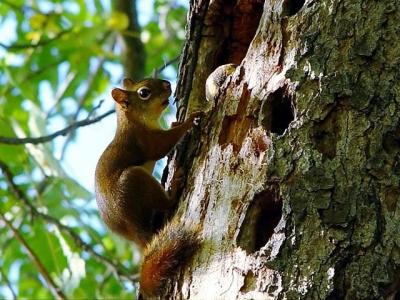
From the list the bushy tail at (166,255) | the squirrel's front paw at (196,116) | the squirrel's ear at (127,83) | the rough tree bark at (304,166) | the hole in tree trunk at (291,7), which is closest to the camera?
the rough tree bark at (304,166)

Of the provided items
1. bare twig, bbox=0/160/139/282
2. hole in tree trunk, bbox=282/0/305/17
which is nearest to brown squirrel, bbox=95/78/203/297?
Answer: hole in tree trunk, bbox=282/0/305/17

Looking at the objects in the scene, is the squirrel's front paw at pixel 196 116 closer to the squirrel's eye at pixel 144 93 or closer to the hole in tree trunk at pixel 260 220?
the hole in tree trunk at pixel 260 220

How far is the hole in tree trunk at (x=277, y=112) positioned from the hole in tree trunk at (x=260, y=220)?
0.27m

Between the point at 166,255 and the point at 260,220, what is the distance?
369mm

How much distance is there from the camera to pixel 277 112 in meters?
2.73

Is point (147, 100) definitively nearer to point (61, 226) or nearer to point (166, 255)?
point (61, 226)

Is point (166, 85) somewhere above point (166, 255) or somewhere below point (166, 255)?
above

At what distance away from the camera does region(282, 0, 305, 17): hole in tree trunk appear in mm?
2906

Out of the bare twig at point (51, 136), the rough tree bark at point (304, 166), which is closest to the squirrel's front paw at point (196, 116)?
the rough tree bark at point (304, 166)

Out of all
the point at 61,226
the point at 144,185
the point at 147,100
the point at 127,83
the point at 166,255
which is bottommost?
the point at 166,255

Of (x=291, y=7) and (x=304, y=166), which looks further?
(x=291, y=7)

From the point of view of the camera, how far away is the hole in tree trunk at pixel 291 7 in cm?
291

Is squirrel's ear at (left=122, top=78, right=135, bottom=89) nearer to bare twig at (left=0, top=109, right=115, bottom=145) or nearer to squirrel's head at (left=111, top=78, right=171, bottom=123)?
squirrel's head at (left=111, top=78, right=171, bottom=123)

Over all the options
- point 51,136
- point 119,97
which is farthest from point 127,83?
point 51,136
